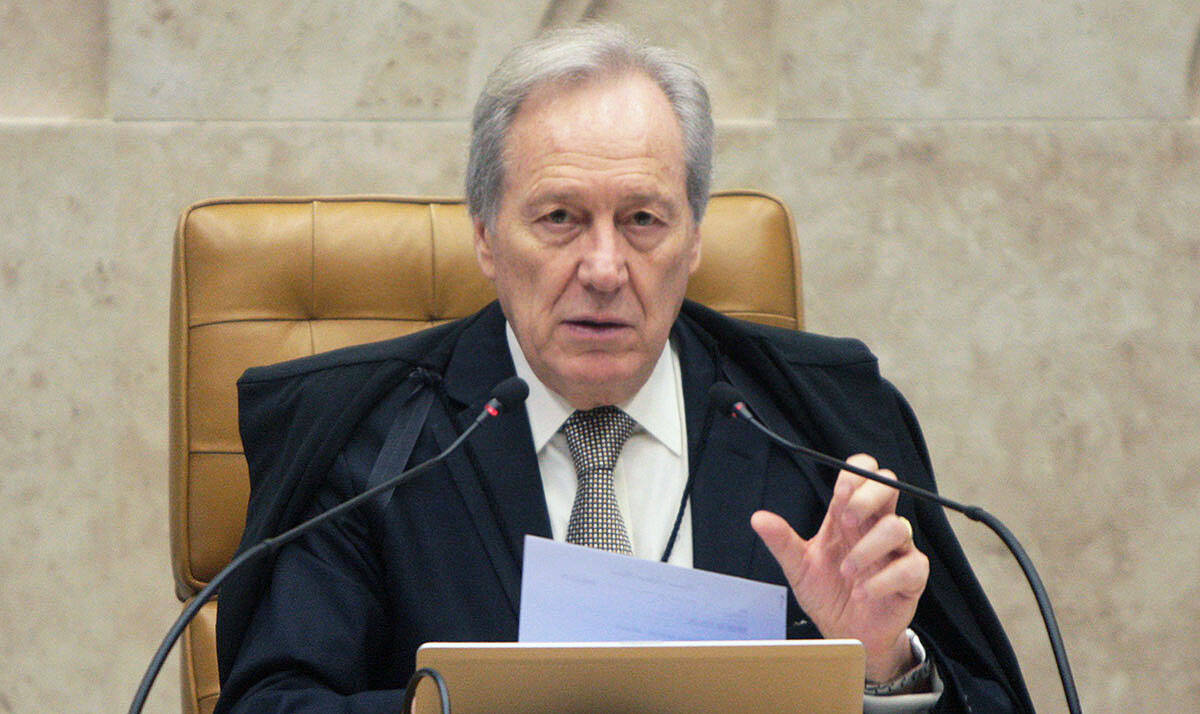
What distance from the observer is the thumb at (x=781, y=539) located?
1313 millimetres

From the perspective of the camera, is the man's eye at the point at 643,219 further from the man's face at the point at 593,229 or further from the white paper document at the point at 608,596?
the white paper document at the point at 608,596

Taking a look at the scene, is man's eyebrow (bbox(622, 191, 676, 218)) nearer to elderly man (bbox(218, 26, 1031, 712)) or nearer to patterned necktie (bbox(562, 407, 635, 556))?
elderly man (bbox(218, 26, 1031, 712))

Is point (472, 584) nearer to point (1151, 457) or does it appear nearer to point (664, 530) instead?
point (664, 530)

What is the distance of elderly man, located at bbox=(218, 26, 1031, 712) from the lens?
1.54m

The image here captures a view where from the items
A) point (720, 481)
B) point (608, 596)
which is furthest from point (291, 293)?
point (608, 596)

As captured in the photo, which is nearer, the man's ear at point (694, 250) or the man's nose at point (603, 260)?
the man's nose at point (603, 260)

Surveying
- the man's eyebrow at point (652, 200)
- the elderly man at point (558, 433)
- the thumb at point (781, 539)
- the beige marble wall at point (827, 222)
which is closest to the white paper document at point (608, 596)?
the thumb at point (781, 539)

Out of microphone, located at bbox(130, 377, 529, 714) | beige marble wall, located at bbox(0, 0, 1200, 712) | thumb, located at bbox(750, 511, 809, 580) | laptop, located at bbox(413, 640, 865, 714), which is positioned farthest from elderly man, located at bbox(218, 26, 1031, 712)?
beige marble wall, located at bbox(0, 0, 1200, 712)

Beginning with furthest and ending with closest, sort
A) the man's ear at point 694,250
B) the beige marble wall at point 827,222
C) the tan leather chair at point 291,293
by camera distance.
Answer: the beige marble wall at point 827,222, the tan leather chair at point 291,293, the man's ear at point 694,250

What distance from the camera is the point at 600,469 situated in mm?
1637

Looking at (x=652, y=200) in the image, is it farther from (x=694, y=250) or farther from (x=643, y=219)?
(x=694, y=250)

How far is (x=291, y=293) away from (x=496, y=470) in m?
0.49

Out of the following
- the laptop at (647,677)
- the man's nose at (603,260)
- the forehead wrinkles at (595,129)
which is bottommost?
the laptop at (647,677)

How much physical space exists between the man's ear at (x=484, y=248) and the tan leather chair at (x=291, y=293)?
0.18 meters
